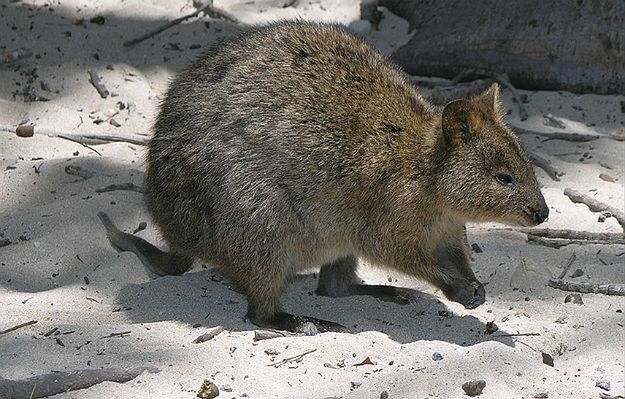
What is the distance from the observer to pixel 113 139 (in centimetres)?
609

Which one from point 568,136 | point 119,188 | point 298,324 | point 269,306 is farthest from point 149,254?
point 568,136

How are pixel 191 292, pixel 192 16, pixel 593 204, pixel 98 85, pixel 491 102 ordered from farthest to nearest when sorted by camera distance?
pixel 192 16 → pixel 98 85 → pixel 593 204 → pixel 191 292 → pixel 491 102

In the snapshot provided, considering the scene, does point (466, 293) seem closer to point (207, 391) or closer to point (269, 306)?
point (269, 306)

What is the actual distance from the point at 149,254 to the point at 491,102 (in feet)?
5.67

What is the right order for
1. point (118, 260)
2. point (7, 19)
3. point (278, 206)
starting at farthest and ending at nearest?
point (7, 19) → point (118, 260) → point (278, 206)

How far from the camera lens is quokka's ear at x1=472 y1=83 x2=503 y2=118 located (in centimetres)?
473

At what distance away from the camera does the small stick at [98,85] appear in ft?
21.7

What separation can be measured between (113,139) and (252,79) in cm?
148

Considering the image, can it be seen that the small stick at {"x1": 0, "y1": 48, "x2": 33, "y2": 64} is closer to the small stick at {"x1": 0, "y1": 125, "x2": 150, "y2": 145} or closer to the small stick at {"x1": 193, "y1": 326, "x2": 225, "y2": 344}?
the small stick at {"x1": 0, "y1": 125, "x2": 150, "y2": 145}

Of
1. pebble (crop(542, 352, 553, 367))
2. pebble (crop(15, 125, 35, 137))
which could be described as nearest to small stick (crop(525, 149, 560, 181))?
pebble (crop(542, 352, 553, 367))

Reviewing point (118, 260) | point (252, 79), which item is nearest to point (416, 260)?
point (252, 79)

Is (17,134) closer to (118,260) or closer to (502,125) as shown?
(118,260)

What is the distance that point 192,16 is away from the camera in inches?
289

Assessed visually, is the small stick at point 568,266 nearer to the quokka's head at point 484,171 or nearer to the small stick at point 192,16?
the quokka's head at point 484,171
